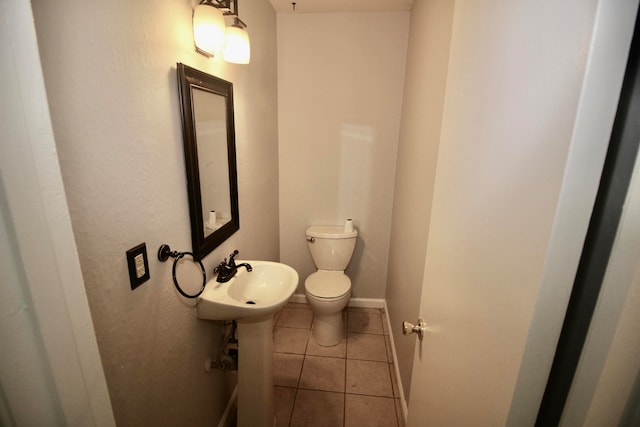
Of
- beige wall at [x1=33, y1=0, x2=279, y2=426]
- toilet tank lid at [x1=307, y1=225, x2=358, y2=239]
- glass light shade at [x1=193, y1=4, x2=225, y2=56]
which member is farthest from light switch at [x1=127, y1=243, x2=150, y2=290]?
toilet tank lid at [x1=307, y1=225, x2=358, y2=239]

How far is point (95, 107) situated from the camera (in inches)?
26.9

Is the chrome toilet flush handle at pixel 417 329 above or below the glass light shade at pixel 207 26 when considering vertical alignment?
below

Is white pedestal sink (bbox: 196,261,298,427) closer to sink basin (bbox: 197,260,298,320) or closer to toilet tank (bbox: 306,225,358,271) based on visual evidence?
sink basin (bbox: 197,260,298,320)

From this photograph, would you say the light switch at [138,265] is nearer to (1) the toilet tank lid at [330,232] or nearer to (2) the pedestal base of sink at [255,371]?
(2) the pedestal base of sink at [255,371]

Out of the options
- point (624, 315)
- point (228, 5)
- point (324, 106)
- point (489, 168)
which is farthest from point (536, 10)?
point (324, 106)

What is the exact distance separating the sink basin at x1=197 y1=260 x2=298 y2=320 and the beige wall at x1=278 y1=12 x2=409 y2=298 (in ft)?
3.52

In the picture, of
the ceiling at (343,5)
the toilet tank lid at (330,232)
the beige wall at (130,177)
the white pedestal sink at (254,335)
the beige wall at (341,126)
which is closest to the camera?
the beige wall at (130,177)

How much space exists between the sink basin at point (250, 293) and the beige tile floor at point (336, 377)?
816 millimetres

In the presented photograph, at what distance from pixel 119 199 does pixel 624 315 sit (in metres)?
1.06

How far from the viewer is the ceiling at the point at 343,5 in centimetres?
196

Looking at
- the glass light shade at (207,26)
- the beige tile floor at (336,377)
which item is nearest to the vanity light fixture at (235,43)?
the glass light shade at (207,26)

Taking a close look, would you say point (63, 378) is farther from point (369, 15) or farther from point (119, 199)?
point (369, 15)

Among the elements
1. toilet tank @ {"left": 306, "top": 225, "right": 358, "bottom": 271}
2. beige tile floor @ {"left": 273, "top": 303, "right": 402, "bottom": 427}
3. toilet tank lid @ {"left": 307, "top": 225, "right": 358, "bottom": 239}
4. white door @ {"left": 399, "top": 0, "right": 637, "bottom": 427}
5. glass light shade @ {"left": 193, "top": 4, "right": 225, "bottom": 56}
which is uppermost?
glass light shade @ {"left": 193, "top": 4, "right": 225, "bottom": 56}

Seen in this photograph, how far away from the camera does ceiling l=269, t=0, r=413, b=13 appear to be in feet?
6.43
